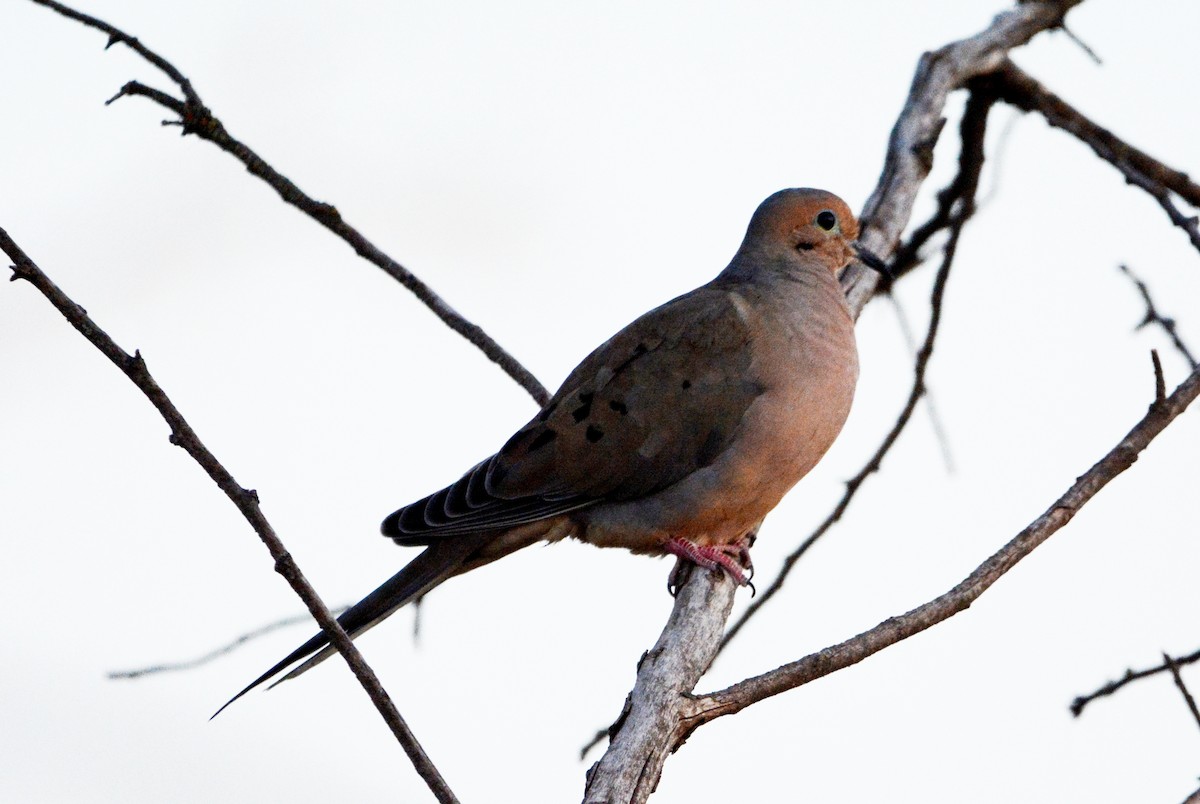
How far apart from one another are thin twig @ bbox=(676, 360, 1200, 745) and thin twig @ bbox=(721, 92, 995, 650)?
104cm

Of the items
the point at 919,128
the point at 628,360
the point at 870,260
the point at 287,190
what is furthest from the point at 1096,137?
the point at 287,190

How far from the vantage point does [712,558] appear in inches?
139

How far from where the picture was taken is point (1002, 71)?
456 centimetres

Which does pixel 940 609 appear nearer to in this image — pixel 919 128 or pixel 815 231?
pixel 815 231

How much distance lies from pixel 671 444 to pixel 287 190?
1111 millimetres

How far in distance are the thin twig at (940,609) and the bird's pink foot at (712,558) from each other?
1.01 metres

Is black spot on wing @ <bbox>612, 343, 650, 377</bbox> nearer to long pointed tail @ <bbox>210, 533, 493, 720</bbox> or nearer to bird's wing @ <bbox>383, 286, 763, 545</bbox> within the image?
bird's wing @ <bbox>383, 286, 763, 545</bbox>

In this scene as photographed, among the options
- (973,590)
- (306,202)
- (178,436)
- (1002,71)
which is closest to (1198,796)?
(973,590)

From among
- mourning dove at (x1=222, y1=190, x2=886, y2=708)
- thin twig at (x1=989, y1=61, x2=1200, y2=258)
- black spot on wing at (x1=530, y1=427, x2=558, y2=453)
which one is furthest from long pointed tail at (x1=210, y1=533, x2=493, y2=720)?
thin twig at (x1=989, y1=61, x2=1200, y2=258)

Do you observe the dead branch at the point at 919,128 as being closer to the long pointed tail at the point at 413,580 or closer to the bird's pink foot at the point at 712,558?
the bird's pink foot at the point at 712,558

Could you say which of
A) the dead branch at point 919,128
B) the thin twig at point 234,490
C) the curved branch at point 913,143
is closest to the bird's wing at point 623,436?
the dead branch at point 919,128

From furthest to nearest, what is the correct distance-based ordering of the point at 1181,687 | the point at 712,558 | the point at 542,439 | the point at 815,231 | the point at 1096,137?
the point at 1096,137 < the point at 815,231 < the point at 542,439 < the point at 712,558 < the point at 1181,687

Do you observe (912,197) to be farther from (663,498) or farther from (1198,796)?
(1198,796)

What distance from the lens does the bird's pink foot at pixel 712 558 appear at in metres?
3.51
